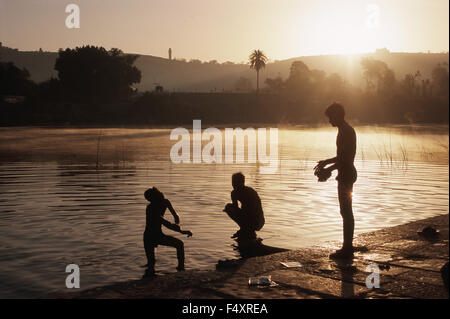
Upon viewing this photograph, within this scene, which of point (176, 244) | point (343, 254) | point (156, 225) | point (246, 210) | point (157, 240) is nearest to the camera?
point (343, 254)

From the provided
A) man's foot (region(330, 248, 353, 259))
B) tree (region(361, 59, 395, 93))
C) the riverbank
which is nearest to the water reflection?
the riverbank

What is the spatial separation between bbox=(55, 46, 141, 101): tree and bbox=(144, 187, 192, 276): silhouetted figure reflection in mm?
85092

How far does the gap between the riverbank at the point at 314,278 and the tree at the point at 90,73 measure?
86441 millimetres

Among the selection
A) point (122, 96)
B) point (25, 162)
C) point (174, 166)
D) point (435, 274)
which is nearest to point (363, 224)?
point (435, 274)

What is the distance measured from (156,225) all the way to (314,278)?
109 inches

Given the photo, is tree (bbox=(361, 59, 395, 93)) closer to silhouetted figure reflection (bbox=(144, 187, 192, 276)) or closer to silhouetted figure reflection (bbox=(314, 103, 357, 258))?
silhouetted figure reflection (bbox=(314, 103, 357, 258))

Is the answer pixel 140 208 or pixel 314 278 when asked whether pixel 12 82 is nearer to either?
pixel 140 208

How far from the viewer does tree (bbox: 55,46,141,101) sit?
90625mm

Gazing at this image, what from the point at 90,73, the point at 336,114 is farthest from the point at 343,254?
the point at 90,73

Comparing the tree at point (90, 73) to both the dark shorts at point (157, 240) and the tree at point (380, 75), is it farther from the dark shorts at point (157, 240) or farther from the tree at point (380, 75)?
the dark shorts at point (157, 240)

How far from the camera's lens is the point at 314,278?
6.59m

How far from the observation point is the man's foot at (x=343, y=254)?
7.66 metres
